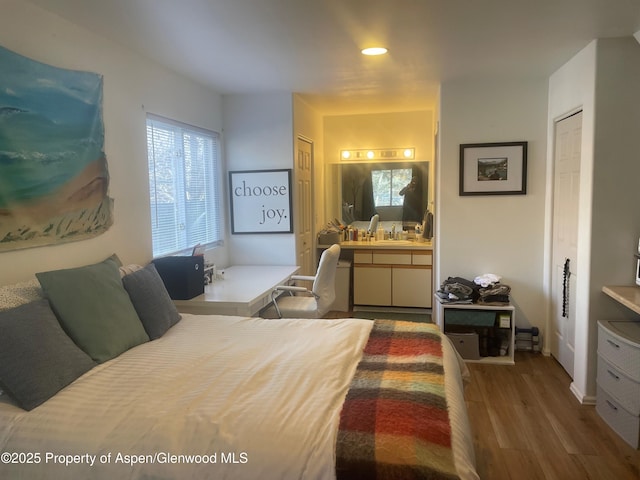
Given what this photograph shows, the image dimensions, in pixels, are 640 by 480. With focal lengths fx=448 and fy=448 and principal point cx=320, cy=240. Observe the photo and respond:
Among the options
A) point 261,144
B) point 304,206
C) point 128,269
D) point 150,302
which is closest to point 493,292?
point 304,206

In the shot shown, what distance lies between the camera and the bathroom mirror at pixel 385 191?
5.62 metres

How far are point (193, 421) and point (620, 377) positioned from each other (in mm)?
2452

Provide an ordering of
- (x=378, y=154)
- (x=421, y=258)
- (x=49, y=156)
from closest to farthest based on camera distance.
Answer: (x=49, y=156) < (x=421, y=258) < (x=378, y=154)

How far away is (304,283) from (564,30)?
3.13 m

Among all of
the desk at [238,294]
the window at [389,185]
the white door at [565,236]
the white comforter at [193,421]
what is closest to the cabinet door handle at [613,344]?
the white door at [565,236]

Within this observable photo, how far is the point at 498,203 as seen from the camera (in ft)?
13.1

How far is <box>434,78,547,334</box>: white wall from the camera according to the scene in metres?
3.90

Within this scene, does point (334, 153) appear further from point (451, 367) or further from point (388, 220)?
point (451, 367)

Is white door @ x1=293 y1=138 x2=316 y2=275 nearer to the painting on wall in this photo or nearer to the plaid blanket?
the painting on wall

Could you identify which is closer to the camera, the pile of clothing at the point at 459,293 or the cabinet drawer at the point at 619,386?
the cabinet drawer at the point at 619,386

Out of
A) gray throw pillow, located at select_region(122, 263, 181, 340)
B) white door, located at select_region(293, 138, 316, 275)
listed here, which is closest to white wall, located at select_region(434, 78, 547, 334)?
white door, located at select_region(293, 138, 316, 275)

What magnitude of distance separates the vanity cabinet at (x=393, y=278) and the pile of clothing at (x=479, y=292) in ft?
3.78

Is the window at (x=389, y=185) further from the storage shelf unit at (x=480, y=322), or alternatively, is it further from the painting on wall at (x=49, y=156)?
the painting on wall at (x=49, y=156)

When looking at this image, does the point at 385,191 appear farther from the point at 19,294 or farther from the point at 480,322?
the point at 19,294
